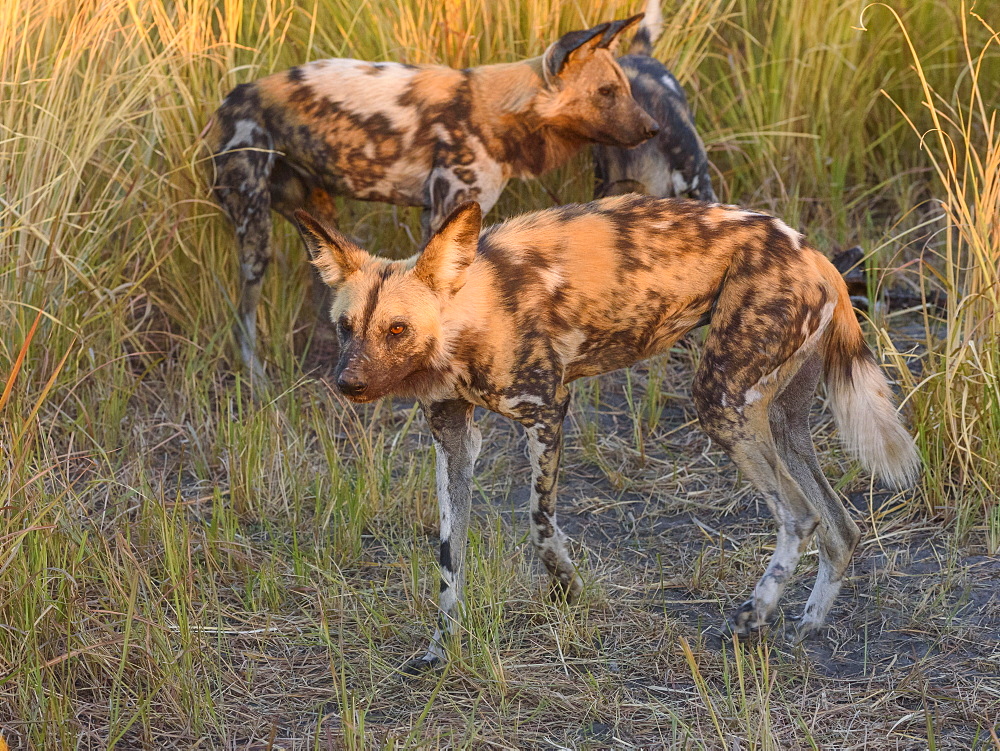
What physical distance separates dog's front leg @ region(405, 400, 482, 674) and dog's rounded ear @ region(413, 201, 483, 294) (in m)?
0.37

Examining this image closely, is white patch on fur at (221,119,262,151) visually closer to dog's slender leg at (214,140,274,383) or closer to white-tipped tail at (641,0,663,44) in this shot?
dog's slender leg at (214,140,274,383)

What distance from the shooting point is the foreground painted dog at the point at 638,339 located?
9.92 ft

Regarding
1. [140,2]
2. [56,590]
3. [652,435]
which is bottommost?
[652,435]

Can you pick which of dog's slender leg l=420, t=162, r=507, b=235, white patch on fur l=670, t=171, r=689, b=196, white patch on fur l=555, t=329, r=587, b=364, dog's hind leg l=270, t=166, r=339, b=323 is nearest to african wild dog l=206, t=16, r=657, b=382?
dog's slender leg l=420, t=162, r=507, b=235

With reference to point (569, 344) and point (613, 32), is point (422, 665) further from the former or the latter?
point (613, 32)

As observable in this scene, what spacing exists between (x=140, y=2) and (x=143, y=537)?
8.14ft

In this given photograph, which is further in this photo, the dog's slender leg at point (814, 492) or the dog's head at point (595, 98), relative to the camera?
the dog's head at point (595, 98)

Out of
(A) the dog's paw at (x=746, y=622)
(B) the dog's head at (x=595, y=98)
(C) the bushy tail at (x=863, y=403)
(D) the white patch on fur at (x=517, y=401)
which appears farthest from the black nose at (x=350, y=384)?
(B) the dog's head at (x=595, y=98)

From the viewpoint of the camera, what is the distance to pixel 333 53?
17.0 ft

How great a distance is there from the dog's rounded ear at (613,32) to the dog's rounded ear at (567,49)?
0.02 m

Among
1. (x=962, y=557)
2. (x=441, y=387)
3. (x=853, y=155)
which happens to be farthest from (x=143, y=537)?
(x=853, y=155)

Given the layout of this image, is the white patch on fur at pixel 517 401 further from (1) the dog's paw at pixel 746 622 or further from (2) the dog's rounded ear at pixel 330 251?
(1) the dog's paw at pixel 746 622

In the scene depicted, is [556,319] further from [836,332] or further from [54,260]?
[54,260]

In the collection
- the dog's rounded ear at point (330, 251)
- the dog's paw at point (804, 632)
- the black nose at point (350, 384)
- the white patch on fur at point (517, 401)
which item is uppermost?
the dog's rounded ear at point (330, 251)
